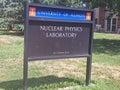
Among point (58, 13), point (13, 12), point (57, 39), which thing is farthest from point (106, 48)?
point (13, 12)

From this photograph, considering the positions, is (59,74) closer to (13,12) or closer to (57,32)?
(57,32)

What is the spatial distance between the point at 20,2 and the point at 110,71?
57.3ft

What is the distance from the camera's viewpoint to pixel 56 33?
670 cm

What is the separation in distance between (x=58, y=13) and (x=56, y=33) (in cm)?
45

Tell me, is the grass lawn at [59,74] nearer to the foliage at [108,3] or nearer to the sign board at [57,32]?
the sign board at [57,32]

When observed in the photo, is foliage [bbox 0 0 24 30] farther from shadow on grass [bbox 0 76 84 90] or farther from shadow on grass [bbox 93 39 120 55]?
shadow on grass [bbox 0 76 84 90]

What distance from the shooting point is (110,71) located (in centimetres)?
901

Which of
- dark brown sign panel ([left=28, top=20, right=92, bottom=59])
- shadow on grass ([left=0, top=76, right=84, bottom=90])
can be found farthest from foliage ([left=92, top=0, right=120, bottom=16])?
dark brown sign panel ([left=28, top=20, right=92, bottom=59])

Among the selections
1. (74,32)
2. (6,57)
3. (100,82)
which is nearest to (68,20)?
(74,32)

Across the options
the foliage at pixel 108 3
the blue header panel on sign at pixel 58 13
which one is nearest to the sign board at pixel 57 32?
the blue header panel on sign at pixel 58 13

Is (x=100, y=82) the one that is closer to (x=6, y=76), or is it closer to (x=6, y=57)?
(x=6, y=76)

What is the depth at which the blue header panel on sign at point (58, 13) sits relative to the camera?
623cm

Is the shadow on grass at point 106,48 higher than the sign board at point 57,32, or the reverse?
the sign board at point 57,32

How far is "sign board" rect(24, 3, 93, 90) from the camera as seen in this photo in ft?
20.4
